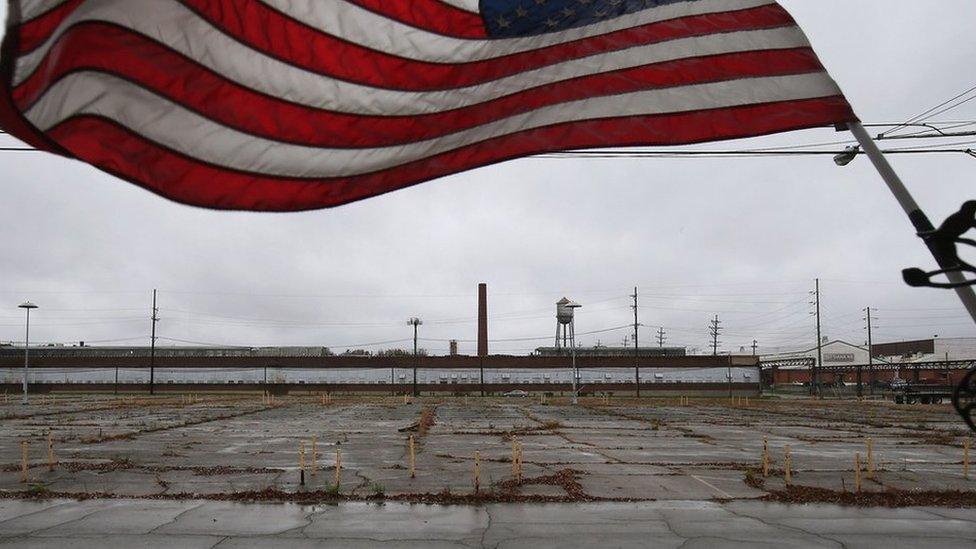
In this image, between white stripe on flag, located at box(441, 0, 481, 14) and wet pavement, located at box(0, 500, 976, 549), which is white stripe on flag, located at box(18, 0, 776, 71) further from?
wet pavement, located at box(0, 500, 976, 549)

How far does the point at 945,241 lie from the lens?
3869mm

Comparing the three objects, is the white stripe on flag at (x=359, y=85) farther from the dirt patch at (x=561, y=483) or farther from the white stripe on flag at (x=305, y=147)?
the dirt patch at (x=561, y=483)

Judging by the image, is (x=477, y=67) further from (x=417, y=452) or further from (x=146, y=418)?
(x=146, y=418)

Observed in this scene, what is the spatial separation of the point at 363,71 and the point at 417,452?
63.9 feet

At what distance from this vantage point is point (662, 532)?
12.3 m

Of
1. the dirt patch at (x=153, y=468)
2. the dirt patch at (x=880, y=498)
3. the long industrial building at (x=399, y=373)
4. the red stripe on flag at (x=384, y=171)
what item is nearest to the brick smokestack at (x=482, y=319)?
the long industrial building at (x=399, y=373)

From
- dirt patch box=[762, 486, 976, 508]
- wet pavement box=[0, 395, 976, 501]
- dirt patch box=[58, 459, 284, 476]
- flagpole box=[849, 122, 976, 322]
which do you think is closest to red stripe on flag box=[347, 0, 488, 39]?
flagpole box=[849, 122, 976, 322]

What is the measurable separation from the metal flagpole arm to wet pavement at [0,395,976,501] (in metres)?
12.0

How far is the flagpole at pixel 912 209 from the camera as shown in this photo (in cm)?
400

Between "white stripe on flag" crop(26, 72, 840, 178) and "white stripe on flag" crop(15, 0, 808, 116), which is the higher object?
"white stripe on flag" crop(15, 0, 808, 116)

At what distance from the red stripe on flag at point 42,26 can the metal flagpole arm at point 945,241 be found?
4559mm

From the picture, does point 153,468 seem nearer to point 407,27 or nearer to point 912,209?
point 407,27

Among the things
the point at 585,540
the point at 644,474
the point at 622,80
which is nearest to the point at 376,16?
the point at 622,80

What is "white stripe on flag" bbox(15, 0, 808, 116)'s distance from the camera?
4672 mm
